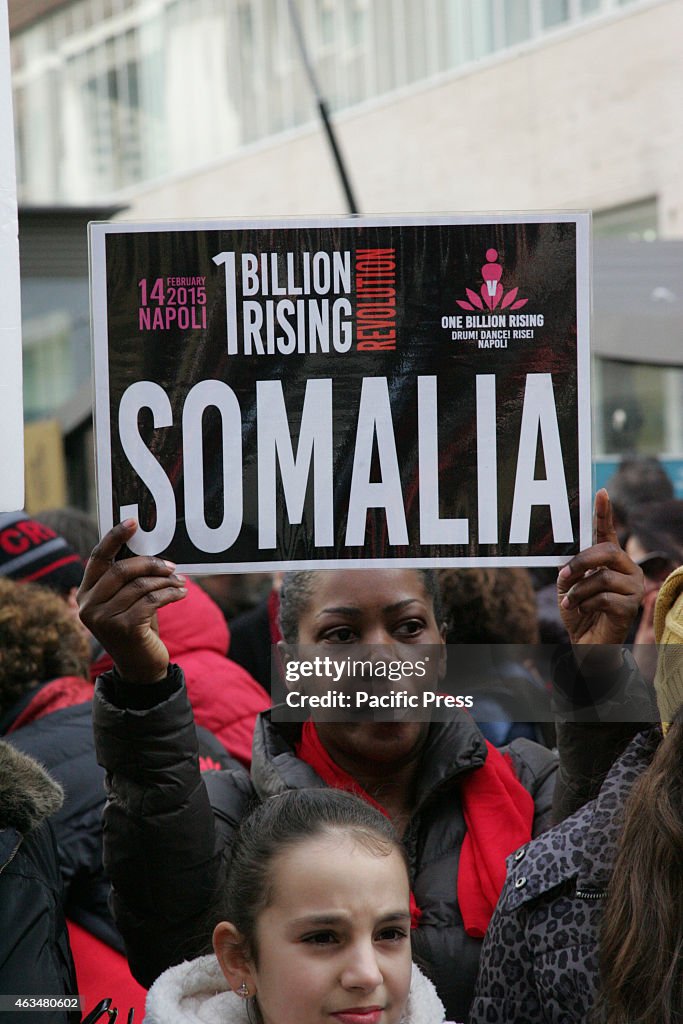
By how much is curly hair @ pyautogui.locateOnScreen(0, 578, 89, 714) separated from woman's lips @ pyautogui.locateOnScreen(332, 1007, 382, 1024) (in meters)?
1.22

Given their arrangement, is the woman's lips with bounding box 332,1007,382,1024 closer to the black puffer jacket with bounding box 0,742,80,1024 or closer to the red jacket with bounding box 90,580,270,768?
the black puffer jacket with bounding box 0,742,80,1024

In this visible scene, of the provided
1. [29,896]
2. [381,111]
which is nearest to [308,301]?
[29,896]

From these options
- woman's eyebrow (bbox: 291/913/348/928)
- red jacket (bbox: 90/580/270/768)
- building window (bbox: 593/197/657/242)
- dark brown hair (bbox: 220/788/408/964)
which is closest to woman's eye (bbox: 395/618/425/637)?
dark brown hair (bbox: 220/788/408/964)

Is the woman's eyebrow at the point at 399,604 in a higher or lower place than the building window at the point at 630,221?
lower

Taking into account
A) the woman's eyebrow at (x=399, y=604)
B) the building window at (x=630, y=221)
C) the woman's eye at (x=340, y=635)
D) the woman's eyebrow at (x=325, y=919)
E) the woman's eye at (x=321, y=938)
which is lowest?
the woman's eye at (x=321, y=938)

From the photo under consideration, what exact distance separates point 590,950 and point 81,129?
21060 millimetres

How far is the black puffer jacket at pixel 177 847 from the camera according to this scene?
182cm

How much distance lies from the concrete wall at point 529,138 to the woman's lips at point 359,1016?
10415mm

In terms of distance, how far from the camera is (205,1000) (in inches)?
66.1

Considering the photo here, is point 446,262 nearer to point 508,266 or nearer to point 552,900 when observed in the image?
point 508,266

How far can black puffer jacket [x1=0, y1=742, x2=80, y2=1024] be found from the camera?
1760 millimetres

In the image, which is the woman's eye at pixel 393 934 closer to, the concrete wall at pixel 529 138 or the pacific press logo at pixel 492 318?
the pacific press logo at pixel 492 318

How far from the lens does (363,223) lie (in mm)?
1837

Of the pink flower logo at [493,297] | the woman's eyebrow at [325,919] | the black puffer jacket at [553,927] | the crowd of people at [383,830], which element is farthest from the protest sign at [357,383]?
the woman's eyebrow at [325,919]
